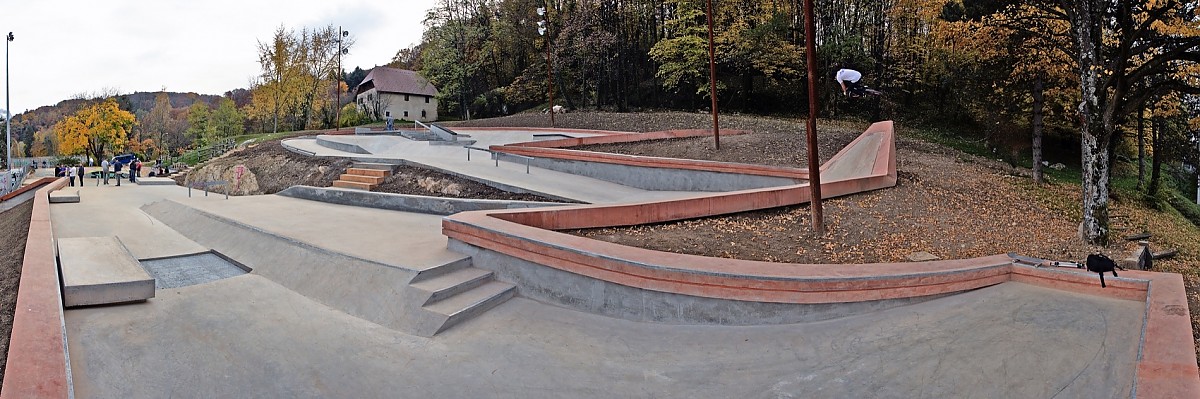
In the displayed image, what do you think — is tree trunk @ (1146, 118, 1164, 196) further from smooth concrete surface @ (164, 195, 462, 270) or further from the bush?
the bush

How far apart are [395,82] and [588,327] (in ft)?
175

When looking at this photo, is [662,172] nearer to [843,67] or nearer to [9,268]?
[9,268]

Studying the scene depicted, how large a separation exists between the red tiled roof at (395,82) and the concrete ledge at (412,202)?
41.3 meters

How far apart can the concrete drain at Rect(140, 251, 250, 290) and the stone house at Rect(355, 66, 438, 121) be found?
4539 cm

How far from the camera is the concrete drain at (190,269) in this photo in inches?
264

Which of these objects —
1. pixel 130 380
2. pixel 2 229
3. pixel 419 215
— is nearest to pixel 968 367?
pixel 130 380

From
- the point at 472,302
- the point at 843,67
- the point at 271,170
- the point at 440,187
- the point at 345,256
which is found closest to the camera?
the point at 472,302

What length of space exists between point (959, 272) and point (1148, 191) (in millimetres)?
19389

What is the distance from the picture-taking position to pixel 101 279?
5.63m

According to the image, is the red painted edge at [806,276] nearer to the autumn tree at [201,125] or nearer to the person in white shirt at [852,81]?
the person in white shirt at [852,81]

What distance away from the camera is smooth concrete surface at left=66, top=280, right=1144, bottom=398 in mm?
3777

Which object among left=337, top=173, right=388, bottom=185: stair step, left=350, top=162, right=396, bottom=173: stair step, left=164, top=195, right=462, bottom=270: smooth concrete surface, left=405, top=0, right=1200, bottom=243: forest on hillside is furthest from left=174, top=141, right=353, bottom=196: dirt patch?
left=405, top=0, right=1200, bottom=243: forest on hillside

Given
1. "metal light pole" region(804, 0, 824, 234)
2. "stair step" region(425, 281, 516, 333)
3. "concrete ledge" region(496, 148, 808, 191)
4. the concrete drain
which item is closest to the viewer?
"stair step" region(425, 281, 516, 333)

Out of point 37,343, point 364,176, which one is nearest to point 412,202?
point 364,176
